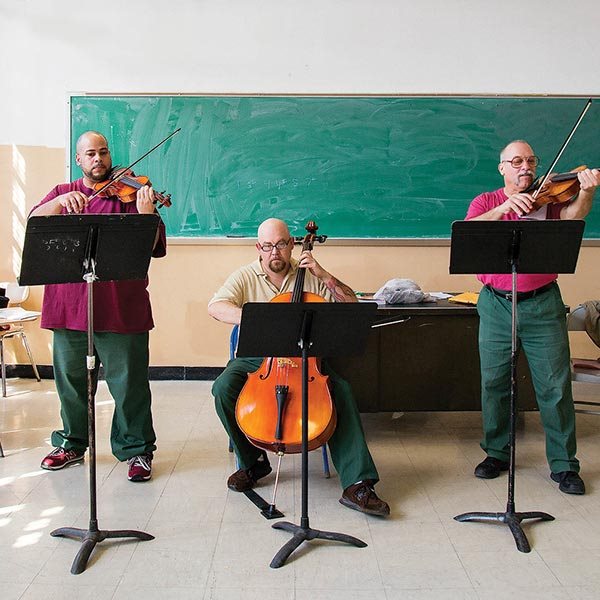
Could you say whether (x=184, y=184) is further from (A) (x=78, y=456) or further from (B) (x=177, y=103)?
(A) (x=78, y=456)

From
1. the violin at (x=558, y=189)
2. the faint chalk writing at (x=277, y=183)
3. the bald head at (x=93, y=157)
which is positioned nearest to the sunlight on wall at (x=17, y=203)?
the faint chalk writing at (x=277, y=183)

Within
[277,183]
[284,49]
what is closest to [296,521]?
[277,183]

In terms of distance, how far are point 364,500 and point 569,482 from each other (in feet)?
2.87

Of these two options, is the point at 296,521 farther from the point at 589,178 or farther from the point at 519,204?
the point at 589,178

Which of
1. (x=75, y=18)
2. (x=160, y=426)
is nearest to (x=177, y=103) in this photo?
(x=75, y=18)

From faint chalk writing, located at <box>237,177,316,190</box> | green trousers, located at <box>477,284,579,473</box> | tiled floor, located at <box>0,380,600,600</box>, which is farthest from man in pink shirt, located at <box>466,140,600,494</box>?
faint chalk writing, located at <box>237,177,316,190</box>

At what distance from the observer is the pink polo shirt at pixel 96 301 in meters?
2.98

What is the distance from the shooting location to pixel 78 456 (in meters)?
3.24

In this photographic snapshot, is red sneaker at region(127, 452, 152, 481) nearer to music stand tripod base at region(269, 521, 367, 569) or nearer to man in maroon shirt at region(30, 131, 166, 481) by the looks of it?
man in maroon shirt at region(30, 131, 166, 481)

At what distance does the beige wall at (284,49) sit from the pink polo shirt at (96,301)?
1.98m

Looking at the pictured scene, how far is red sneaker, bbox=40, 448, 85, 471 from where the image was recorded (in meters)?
3.16

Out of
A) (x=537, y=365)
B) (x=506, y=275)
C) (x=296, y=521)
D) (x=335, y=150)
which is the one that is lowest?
(x=296, y=521)

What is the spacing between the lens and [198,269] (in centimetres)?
486

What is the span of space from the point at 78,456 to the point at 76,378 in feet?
1.24
